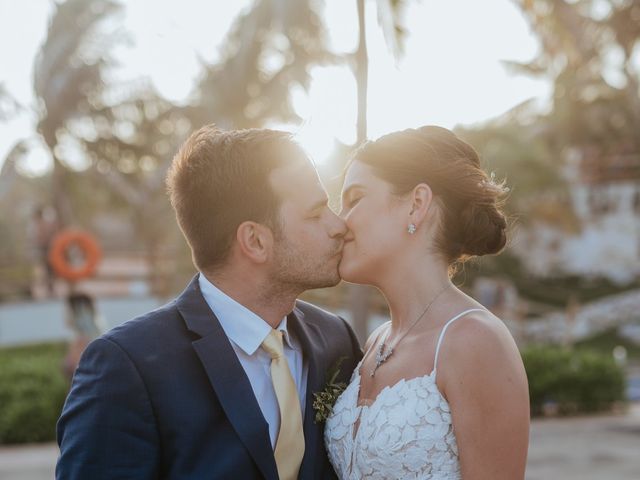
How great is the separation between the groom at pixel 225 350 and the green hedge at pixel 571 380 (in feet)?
41.3

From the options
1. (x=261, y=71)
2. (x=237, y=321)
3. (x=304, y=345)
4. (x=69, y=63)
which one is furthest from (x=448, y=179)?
(x=69, y=63)

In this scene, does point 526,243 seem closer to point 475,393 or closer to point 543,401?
point 543,401

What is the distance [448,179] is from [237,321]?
3.08 ft

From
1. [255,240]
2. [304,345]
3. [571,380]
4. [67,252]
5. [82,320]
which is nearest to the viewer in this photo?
[255,240]

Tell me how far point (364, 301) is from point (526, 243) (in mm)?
25748

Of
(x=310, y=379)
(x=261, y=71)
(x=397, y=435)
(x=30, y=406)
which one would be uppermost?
(x=310, y=379)

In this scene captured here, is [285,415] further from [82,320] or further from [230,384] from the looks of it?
[82,320]

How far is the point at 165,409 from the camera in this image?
2965 millimetres

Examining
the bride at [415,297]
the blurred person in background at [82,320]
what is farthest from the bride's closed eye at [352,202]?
the blurred person in background at [82,320]

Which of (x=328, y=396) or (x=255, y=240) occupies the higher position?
(x=255, y=240)

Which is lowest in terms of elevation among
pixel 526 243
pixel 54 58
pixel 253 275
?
pixel 526 243

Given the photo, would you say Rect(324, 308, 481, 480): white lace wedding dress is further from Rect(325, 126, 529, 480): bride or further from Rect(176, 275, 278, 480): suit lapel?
Rect(176, 275, 278, 480): suit lapel

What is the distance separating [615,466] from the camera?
11.0 m

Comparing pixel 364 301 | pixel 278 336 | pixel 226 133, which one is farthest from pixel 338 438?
pixel 364 301
